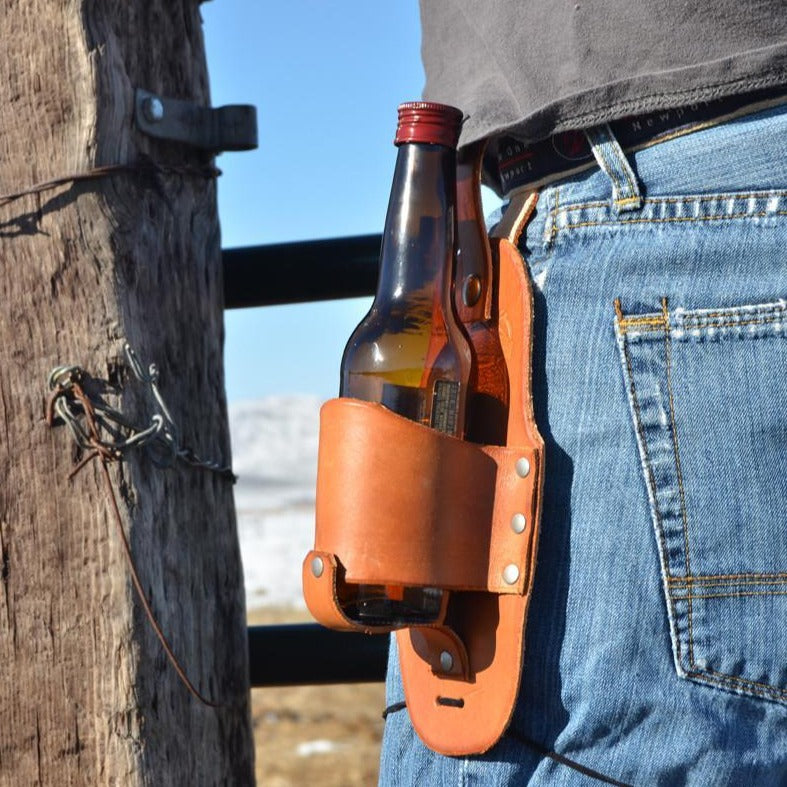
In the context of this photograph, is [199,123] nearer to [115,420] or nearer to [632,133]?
[115,420]

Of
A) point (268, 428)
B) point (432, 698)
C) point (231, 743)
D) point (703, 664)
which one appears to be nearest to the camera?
point (703, 664)

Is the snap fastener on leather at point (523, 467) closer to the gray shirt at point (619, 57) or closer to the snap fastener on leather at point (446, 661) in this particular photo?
the snap fastener on leather at point (446, 661)

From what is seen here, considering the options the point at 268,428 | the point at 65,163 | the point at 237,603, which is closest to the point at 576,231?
the point at 65,163

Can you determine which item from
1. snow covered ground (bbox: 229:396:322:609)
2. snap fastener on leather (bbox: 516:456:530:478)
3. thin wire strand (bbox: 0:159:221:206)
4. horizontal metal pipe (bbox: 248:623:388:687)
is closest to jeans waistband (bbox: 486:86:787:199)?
snap fastener on leather (bbox: 516:456:530:478)

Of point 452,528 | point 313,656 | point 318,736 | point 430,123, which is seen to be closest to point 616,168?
point 430,123

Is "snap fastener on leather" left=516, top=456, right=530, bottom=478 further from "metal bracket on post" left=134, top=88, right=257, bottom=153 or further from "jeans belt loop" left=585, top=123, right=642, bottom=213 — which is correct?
"metal bracket on post" left=134, top=88, right=257, bottom=153

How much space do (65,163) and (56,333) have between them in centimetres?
24

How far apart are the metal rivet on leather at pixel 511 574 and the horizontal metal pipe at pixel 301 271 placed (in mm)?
893

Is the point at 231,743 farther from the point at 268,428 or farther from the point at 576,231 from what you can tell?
the point at 268,428

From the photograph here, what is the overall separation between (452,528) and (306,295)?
2.92 feet

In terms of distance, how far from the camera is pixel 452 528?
4.31 ft

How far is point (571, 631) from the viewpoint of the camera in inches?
49.7

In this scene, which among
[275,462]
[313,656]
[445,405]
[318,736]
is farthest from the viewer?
[275,462]

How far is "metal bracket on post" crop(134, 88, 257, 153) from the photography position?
1826 mm
